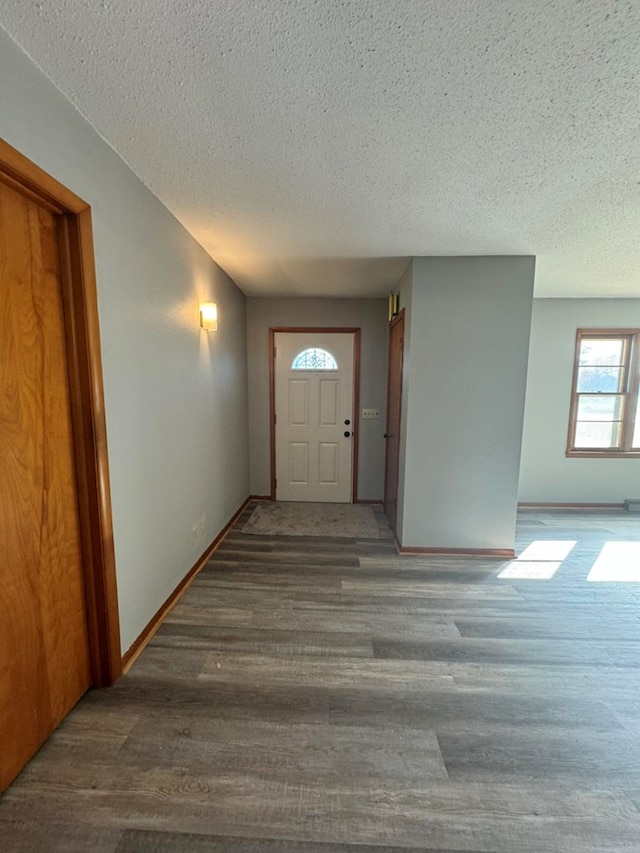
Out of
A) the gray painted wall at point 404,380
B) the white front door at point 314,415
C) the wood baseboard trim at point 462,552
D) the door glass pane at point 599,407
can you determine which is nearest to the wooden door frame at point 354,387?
the white front door at point 314,415

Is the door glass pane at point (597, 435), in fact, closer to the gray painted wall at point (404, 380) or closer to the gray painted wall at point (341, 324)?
the gray painted wall at point (341, 324)

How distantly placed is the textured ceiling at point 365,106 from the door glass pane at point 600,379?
2210mm

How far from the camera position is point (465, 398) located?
2580mm

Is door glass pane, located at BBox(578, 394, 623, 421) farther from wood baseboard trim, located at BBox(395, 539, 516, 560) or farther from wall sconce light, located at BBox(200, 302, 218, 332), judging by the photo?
wall sconce light, located at BBox(200, 302, 218, 332)

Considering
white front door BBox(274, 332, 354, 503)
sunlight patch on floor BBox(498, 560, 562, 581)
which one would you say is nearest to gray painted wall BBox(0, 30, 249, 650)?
white front door BBox(274, 332, 354, 503)

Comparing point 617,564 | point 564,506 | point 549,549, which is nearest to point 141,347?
point 549,549

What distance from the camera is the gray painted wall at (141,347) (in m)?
1.15

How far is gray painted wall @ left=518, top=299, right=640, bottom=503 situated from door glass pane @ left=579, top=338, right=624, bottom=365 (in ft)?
0.55

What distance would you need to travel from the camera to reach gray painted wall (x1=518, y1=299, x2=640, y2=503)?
368 centimetres

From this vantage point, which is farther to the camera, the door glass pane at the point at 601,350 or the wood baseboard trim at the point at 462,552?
the door glass pane at the point at 601,350

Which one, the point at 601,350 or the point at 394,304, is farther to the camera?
the point at 601,350

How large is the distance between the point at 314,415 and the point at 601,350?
11.0ft

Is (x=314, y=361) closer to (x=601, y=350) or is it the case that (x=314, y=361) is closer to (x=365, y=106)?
(x=365, y=106)

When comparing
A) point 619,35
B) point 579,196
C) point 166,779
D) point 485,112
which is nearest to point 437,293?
point 579,196
